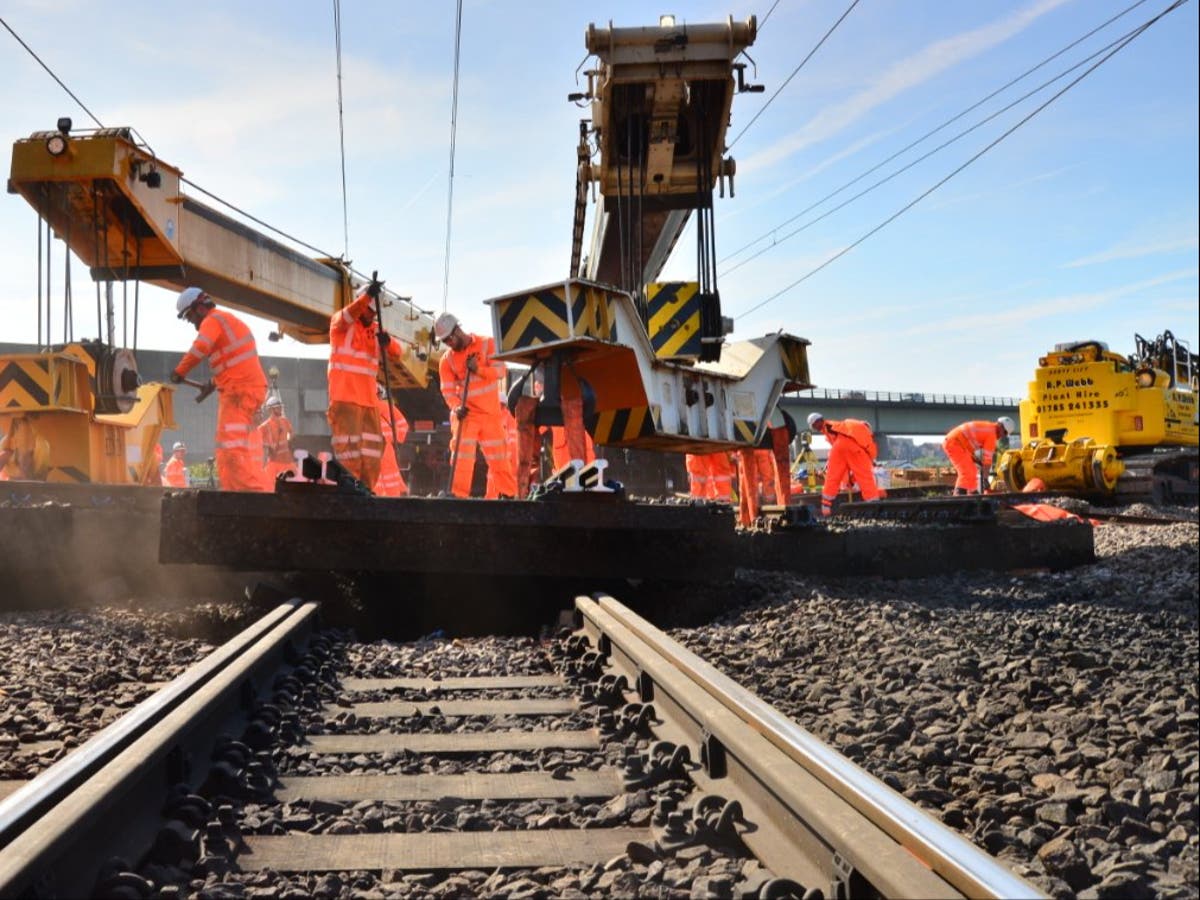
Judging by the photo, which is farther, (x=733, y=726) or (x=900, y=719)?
(x=900, y=719)

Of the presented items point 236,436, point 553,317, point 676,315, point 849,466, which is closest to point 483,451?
point 236,436

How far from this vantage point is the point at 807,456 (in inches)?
1077

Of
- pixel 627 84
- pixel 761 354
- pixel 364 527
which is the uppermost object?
pixel 627 84

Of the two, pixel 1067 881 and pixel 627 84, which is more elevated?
pixel 627 84

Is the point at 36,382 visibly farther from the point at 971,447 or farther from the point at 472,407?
the point at 971,447

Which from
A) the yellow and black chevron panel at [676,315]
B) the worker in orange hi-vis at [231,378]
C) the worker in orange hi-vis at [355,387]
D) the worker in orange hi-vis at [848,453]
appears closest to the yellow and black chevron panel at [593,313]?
the yellow and black chevron panel at [676,315]

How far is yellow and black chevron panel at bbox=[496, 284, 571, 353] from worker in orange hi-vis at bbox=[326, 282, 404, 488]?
208cm

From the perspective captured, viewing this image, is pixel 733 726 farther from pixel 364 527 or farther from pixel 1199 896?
pixel 364 527

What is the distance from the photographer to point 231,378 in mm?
9055

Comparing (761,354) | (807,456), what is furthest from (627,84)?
(807,456)

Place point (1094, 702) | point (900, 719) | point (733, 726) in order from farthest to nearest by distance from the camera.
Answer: point (1094, 702) < point (900, 719) < point (733, 726)

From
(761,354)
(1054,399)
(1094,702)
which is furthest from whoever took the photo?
(1054,399)

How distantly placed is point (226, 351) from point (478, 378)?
7.59 ft

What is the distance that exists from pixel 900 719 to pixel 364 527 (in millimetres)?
3492
